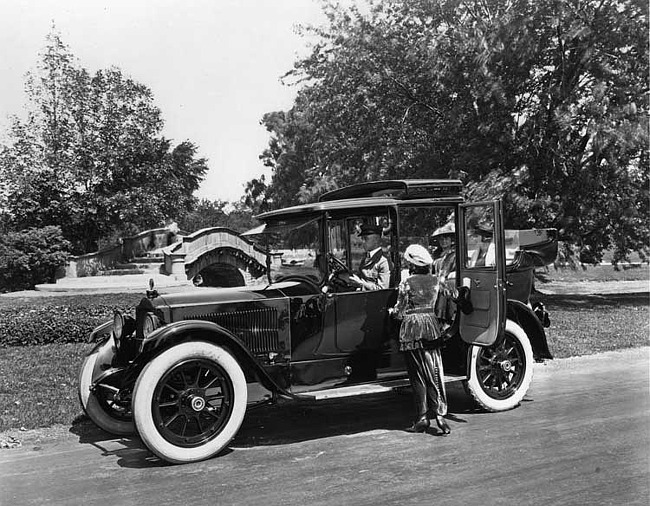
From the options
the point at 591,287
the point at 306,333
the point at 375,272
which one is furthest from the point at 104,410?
the point at 591,287

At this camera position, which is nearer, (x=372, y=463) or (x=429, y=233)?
(x=372, y=463)

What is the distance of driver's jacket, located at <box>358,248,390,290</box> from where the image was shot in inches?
241

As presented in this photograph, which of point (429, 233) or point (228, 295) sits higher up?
point (429, 233)

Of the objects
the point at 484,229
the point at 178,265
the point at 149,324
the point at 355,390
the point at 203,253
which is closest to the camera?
the point at 149,324

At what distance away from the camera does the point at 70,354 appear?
991cm

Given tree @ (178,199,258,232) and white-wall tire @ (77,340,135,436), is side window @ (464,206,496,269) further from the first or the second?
tree @ (178,199,258,232)

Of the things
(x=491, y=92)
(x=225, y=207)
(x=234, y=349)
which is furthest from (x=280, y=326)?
(x=225, y=207)

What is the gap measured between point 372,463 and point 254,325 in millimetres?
1570

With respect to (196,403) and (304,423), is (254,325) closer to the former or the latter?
(196,403)

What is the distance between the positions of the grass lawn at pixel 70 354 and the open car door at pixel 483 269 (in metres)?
4.08

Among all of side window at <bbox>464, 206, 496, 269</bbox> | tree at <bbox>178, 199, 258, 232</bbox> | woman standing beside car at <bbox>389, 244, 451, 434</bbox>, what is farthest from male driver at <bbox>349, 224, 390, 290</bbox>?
tree at <bbox>178, 199, 258, 232</bbox>

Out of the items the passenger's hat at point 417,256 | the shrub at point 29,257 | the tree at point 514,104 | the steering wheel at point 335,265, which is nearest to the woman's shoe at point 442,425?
the passenger's hat at point 417,256

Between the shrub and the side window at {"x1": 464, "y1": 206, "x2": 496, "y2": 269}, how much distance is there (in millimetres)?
25072

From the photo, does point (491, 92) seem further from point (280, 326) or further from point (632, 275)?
point (632, 275)
